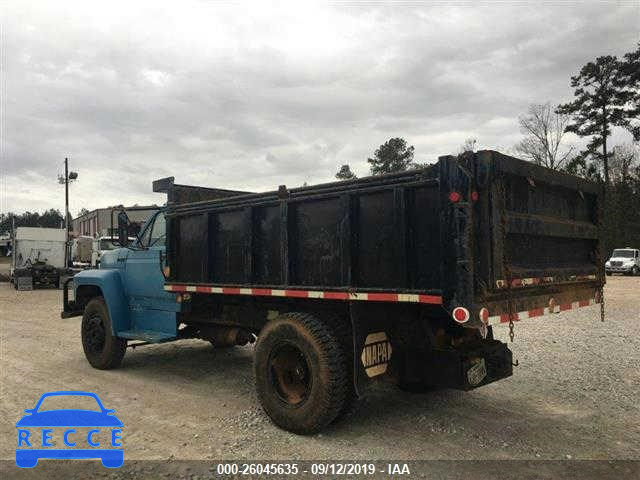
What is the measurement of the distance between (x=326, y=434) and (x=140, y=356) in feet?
15.4

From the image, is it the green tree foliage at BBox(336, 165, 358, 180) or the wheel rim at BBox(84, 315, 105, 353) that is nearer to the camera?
the wheel rim at BBox(84, 315, 105, 353)

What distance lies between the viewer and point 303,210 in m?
5.07

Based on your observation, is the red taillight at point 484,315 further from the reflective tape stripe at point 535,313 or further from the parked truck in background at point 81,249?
the parked truck in background at point 81,249

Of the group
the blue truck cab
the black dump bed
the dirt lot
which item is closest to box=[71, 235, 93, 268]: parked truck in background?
the dirt lot

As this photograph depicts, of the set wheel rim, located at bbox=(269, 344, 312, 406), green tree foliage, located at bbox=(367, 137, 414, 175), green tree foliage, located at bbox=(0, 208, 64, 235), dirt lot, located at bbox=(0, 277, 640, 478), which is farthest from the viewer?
green tree foliage, located at bbox=(0, 208, 64, 235)

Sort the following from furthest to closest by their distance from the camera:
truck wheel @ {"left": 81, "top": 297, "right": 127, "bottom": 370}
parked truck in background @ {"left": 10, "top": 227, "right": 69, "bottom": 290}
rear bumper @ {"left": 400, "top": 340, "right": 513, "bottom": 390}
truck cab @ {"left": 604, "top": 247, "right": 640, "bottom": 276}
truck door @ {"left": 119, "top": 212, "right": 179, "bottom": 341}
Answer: truck cab @ {"left": 604, "top": 247, "right": 640, "bottom": 276}
parked truck in background @ {"left": 10, "top": 227, "right": 69, "bottom": 290}
truck wheel @ {"left": 81, "top": 297, "right": 127, "bottom": 370}
truck door @ {"left": 119, "top": 212, "right": 179, "bottom": 341}
rear bumper @ {"left": 400, "top": 340, "right": 513, "bottom": 390}

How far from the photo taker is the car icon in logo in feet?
14.0

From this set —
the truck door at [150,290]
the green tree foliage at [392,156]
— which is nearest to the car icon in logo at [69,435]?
the truck door at [150,290]

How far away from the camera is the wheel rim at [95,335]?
7375 mm

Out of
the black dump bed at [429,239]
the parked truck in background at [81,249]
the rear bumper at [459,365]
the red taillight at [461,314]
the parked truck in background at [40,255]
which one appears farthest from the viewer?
the parked truck in background at [81,249]

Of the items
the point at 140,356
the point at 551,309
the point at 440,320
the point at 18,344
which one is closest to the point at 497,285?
the point at 440,320

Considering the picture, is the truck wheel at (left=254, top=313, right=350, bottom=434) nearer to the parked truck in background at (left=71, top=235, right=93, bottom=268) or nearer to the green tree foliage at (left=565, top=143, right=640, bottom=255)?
the parked truck in background at (left=71, top=235, right=93, bottom=268)

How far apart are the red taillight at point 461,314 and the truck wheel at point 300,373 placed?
1207 millimetres

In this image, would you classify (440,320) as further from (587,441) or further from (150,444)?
(150,444)
